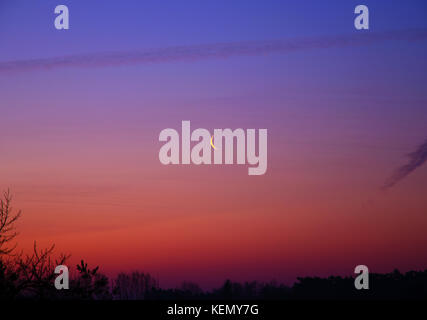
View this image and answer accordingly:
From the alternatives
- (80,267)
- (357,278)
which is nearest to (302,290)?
(357,278)
